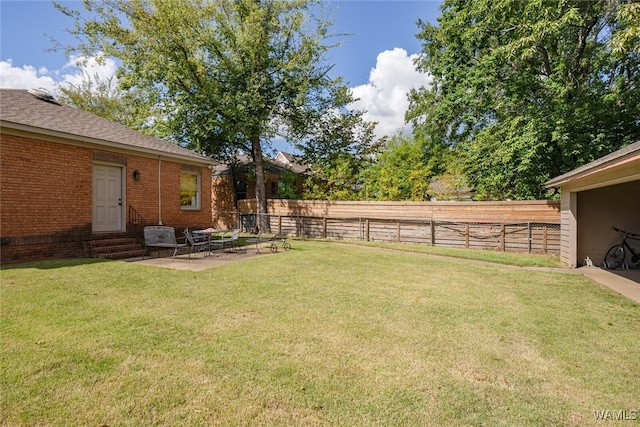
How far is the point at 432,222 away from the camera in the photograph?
1356 cm

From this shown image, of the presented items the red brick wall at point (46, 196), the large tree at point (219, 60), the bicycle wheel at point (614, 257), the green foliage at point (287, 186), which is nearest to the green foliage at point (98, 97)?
the large tree at point (219, 60)

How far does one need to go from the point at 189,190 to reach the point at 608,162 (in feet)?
43.3

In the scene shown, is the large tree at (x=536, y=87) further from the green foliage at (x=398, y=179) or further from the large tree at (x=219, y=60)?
the large tree at (x=219, y=60)

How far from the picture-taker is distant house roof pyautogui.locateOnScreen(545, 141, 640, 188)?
16.7ft

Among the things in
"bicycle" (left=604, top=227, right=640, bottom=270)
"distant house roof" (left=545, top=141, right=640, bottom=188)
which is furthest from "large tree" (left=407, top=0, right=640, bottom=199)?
"bicycle" (left=604, top=227, right=640, bottom=270)

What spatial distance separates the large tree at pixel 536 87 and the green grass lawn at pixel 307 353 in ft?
24.4

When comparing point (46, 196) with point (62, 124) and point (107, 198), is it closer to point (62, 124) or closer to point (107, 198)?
point (107, 198)

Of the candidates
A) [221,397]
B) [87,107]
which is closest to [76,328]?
[221,397]

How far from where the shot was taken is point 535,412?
2.53 meters

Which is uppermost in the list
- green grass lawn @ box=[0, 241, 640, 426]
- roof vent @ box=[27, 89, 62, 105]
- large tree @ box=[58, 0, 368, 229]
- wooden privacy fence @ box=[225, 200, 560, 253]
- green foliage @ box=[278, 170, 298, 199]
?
large tree @ box=[58, 0, 368, 229]

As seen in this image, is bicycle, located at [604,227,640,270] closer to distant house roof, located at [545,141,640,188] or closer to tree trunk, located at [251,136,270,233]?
distant house roof, located at [545,141,640,188]

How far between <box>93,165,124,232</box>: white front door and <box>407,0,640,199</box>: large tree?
13.3 metres

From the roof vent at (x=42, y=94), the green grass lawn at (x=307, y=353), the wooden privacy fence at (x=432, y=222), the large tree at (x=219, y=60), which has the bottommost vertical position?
the green grass lawn at (x=307, y=353)

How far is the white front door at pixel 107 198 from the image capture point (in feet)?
32.6
